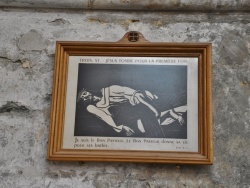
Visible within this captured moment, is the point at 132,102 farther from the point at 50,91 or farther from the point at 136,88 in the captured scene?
the point at 50,91

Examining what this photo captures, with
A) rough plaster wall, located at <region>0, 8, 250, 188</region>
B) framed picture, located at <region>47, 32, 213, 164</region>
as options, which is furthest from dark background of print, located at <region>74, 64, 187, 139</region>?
rough plaster wall, located at <region>0, 8, 250, 188</region>

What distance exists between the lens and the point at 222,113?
5.01 ft

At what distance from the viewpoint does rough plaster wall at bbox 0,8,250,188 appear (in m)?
1.47

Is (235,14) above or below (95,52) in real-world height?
above

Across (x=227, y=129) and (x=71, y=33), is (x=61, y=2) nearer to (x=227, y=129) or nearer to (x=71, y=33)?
(x=71, y=33)

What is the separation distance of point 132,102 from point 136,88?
0.06 m

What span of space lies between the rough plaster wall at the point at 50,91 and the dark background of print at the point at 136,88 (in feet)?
0.43

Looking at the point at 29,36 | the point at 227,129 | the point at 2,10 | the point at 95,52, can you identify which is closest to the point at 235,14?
the point at 227,129

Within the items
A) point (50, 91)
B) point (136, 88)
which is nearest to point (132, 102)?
point (136, 88)

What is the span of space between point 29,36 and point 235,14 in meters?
0.93

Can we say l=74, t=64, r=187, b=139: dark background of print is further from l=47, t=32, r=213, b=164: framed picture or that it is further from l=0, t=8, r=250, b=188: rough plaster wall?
l=0, t=8, r=250, b=188: rough plaster wall

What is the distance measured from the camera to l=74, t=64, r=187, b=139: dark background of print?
1503 millimetres

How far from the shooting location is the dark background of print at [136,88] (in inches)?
59.2

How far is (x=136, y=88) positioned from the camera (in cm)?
155
